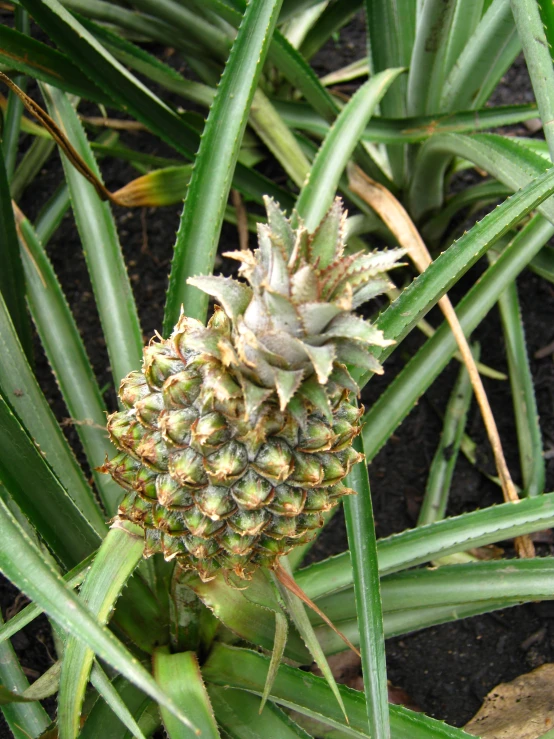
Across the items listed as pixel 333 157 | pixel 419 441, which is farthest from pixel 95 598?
pixel 419 441

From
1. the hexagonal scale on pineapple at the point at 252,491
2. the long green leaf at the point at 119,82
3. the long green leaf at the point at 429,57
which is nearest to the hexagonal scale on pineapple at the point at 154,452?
the hexagonal scale on pineapple at the point at 252,491

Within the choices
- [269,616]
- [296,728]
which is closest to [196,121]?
[269,616]

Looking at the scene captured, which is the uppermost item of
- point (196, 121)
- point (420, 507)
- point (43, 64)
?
point (196, 121)

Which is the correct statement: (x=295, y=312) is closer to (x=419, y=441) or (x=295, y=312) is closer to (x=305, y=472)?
(x=305, y=472)

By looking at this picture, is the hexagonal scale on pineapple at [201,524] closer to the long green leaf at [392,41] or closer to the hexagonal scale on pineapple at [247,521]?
the hexagonal scale on pineapple at [247,521]

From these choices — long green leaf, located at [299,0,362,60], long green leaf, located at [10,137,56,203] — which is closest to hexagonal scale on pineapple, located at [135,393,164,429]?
long green leaf, located at [10,137,56,203]

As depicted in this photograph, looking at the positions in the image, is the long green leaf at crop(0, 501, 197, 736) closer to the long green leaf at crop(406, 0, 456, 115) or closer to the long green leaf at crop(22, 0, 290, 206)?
the long green leaf at crop(22, 0, 290, 206)

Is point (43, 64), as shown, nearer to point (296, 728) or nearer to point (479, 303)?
point (479, 303)
